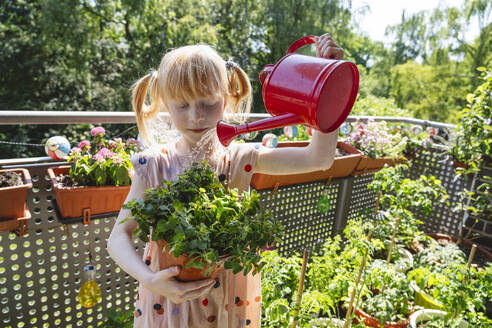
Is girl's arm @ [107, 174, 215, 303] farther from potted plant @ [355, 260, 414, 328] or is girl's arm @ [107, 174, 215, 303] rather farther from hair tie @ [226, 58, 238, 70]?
potted plant @ [355, 260, 414, 328]

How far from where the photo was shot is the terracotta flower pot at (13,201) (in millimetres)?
1078

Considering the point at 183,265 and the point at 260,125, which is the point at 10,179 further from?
the point at 260,125

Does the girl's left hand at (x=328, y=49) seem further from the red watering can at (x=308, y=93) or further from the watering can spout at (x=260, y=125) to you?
the watering can spout at (x=260, y=125)

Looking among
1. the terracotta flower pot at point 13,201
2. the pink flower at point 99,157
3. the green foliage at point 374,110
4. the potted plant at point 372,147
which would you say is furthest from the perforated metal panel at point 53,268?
the green foliage at point 374,110

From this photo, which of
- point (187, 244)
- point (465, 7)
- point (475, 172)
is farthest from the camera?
point (465, 7)

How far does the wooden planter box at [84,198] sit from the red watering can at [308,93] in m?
0.63

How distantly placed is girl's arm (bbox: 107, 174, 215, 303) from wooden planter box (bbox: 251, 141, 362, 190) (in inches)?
28.8

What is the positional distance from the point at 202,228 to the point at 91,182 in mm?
744

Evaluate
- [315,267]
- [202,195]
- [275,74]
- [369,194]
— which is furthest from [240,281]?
[369,194]

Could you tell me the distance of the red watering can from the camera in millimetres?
734

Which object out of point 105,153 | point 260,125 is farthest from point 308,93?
point 105,153

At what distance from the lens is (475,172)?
2.69m

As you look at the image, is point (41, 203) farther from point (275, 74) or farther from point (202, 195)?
point (275, 74)

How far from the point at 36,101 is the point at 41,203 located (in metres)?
10.5
